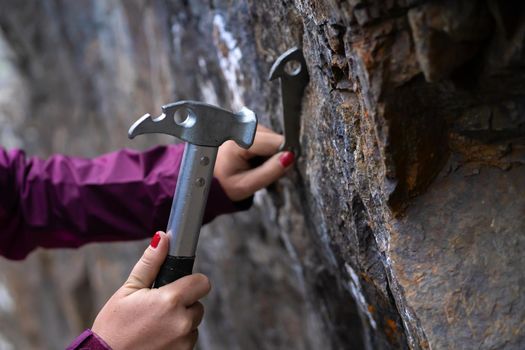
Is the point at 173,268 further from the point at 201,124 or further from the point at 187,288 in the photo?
the point at 201,124

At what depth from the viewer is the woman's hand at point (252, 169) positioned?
1354 millimetres

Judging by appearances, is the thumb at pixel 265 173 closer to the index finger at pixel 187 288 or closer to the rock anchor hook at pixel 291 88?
the rock anchor hook at pixel 291 88

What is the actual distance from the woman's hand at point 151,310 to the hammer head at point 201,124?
190mm

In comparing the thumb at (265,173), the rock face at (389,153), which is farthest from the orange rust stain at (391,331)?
the thumb at (265,173)

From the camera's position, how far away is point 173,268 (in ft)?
3.63

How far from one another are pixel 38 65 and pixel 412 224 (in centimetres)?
386

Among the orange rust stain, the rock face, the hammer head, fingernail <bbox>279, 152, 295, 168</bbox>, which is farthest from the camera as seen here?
fingernail <bbox>279, 152, 295, 168</bbox>

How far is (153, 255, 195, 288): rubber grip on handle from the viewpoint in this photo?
1107mm

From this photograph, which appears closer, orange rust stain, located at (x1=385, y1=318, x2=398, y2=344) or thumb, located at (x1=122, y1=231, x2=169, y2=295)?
thumb, located at (x1=122, y1=231, x2=169, y2=295)

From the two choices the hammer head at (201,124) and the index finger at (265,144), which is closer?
the hammer head at (201,124)

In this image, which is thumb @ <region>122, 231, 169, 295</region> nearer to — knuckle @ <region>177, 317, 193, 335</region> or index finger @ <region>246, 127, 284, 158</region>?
knuckle @ <region>177, 317, 193, 335</region>

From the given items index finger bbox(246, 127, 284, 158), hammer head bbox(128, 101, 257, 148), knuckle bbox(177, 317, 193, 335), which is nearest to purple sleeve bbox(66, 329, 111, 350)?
knuckle bbox(177, 317, 193, 335)

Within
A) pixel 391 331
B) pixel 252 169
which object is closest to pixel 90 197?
pixel 252 169

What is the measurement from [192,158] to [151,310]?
28cm
